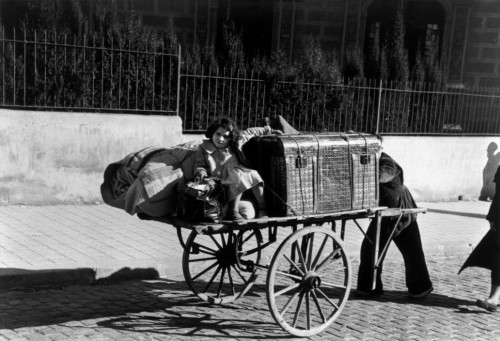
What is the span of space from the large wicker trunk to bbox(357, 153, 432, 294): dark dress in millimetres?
681

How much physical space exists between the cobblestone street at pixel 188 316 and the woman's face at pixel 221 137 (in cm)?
148

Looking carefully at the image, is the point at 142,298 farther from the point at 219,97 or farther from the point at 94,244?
the point at 219,97

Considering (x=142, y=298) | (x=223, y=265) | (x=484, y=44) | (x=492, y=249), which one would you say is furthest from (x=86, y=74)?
(x=484, y=44)

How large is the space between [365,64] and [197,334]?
1021 centimetres

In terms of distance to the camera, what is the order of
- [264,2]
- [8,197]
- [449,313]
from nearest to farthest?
[449,313] → [8,197] → [264,2]

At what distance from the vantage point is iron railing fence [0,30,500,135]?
33.7ft

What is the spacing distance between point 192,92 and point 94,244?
4033 millimetres

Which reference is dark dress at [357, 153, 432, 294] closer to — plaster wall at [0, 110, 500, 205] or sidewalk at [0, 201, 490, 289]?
sidewalk at [0, 201, 490, 289]

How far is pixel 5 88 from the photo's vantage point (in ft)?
32.8

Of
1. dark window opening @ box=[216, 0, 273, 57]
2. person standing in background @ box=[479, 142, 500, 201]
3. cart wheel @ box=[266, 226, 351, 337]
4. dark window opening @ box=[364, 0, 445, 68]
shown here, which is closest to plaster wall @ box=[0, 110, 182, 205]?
cart wheel @ box=[266, 226, 351, 337]

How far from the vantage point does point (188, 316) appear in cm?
605

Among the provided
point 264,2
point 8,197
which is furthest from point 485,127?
point 8,197

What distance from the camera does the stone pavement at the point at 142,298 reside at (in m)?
5.67

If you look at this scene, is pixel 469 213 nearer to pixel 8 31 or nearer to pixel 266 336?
pixel 266 336
